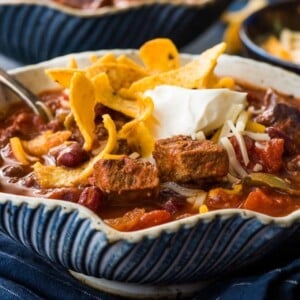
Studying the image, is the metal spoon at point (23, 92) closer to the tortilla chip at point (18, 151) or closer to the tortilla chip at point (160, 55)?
the tortilla chip at point (18, 151)

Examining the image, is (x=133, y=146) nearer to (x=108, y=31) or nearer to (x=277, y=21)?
(x=108, y=31)

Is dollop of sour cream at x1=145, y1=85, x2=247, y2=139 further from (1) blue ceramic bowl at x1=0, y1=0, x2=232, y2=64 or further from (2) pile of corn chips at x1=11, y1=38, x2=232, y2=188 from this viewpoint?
(1) blue ceramic bowl at x1=0, y1=0, x2=232, y2=64

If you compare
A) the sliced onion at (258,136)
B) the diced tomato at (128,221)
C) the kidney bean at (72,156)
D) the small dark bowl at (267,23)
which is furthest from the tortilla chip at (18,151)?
the small dark bowl at (267,23)

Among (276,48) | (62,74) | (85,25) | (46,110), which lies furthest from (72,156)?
(276,48)

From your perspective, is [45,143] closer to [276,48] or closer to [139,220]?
[139,220]

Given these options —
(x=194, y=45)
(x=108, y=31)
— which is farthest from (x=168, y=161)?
(x=194, y=45)
